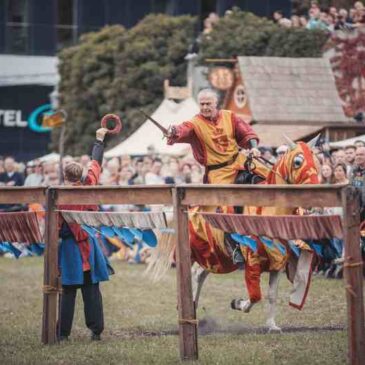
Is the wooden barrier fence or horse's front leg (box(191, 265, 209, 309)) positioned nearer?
the wooden barrier fence

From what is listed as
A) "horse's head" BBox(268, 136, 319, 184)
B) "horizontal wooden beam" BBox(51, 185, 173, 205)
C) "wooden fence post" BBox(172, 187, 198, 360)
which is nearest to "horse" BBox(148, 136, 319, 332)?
"horse's head" BBox(268, 136, 319, 184)

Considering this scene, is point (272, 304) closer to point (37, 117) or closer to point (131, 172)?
point (131, 172)

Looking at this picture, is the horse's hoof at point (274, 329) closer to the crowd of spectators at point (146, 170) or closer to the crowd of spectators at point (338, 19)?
the crowd of spectators at point (146, 170)

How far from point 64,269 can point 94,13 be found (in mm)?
36550

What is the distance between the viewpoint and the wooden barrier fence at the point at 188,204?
26.4 feet

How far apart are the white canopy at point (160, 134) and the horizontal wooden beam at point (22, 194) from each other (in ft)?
48.8

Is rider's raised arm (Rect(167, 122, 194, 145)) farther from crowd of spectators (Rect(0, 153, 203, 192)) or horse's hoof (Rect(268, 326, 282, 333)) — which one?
crowd of spectators (Rect(0, 153, 203, 192))

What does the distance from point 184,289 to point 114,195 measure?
106cm

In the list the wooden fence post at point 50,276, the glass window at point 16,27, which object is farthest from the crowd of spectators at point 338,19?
the glass window at point 16,27

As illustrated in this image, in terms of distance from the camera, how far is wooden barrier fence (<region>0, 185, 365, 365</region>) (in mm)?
8039

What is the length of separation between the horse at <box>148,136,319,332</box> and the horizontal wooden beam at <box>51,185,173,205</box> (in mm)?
1545

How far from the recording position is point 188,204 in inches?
355

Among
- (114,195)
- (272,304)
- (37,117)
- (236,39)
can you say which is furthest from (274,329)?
(37,117)

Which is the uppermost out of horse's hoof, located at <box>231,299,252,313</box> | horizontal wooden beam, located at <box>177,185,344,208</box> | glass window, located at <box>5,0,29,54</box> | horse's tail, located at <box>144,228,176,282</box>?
glass window, located at <box>5,0,29,54</box>
